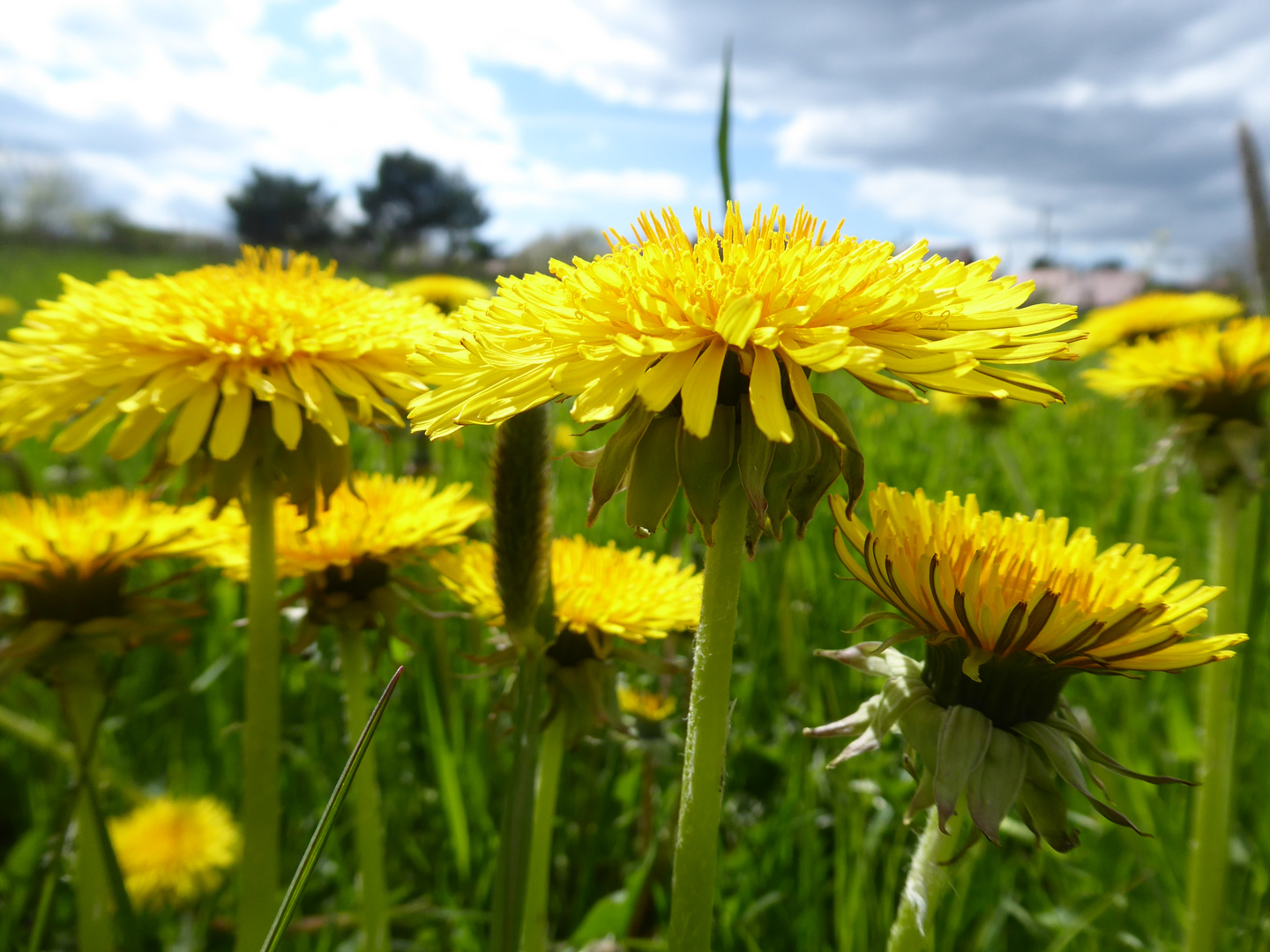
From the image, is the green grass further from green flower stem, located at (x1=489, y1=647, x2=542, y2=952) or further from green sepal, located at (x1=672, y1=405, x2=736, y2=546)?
green sepal, located at (x1=672, y1=405, x2=736, y2=546)

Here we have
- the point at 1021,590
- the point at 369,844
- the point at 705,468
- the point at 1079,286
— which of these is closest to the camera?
the point at 705,468

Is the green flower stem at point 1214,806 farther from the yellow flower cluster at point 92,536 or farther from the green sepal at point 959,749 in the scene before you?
the yellow flower cluster at point 92,536

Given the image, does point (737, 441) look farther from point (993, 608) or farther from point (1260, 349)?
point (1260, 349)

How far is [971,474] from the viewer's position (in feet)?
11.3

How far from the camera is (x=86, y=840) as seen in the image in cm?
118

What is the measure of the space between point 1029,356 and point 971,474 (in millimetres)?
2953

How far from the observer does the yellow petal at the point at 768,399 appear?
1.96 ft

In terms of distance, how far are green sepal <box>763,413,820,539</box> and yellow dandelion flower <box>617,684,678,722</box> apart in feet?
3.32

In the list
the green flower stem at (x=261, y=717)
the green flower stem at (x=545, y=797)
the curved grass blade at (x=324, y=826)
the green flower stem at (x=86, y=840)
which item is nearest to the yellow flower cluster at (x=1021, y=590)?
the curved grass blade at (x=324, y=826)

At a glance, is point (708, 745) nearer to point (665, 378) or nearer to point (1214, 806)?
point (665, 378)

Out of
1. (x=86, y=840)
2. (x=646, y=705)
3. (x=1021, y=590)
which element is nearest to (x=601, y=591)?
(x=1021, y=590)

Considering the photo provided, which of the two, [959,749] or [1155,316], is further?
[1155,316]

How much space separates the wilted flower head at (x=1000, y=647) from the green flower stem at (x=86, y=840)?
1073mm

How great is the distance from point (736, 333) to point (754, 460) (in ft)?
0.34
